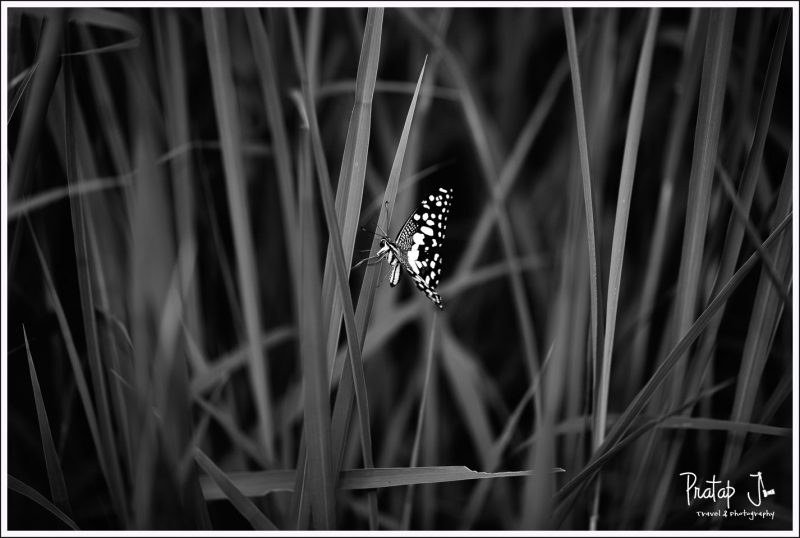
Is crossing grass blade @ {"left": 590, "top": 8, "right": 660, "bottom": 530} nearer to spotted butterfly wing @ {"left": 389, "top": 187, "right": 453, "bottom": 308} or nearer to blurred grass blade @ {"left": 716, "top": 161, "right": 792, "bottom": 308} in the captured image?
blurred grass blade @ {"left": 716, "top": 161, "right": 792, "bottom": 308}

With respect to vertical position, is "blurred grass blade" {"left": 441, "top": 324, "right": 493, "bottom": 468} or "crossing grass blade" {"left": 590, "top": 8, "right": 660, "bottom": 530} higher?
"crossing grass blade" {"left": 590, "top": 8, "right": 660, "bottom": 530}

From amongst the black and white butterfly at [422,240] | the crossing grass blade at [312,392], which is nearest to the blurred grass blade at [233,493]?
the crossing grass blade at [312,392]

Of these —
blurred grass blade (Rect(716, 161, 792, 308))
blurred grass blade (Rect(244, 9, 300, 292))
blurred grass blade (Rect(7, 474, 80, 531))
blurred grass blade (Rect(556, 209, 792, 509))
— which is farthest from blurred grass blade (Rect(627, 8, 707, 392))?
blurred grass blade (Rect(7, 474, 80, 531))

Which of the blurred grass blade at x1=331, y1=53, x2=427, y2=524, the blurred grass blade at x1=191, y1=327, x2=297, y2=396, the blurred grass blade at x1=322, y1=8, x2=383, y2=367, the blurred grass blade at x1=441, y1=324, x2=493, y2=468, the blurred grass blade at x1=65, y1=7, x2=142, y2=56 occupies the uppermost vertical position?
the blurred grass blade at x1=65, y1=7, x2=142, y2=56

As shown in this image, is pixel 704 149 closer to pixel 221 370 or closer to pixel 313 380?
pixel 313 380

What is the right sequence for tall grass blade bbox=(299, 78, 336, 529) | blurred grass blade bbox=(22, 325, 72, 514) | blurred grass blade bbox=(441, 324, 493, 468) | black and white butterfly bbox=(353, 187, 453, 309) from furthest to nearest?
blurred grass blade bbox=(441, 324, 493, 468) < black and white butterfly bbox=(353, 187, 453, 309) < blurred grass blade bbox=(22, 325, 72, 514) < tall grass blade bbox=(299, 78, 336, 529)

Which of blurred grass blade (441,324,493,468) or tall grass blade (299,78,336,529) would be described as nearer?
tall grass blade (299,78,336,529)

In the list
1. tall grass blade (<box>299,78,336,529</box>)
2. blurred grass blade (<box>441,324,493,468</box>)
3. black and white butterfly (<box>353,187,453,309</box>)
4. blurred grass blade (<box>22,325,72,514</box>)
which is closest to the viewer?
A: tall grass blade (<box>299,78,336,529</box>)
